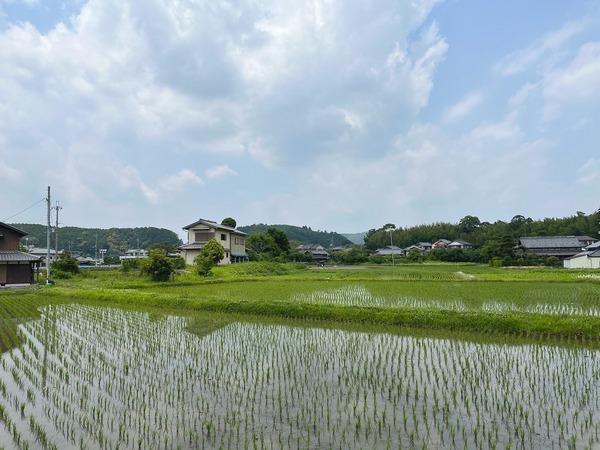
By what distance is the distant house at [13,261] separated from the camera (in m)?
22.4

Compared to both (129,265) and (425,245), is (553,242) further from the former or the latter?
(129,265)

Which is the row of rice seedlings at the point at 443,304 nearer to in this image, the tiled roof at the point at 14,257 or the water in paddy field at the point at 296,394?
the water in paddy field at the point at 296,394

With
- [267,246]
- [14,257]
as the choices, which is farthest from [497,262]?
[14,257]

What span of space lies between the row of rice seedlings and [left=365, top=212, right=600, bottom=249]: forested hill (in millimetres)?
36619

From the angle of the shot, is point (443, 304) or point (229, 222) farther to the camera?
point (229, 222)

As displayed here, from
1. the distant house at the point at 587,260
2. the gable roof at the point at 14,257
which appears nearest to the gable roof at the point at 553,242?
the distant house at the point at 587,260

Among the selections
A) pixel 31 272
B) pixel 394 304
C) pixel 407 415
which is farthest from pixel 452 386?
pixel 31 272

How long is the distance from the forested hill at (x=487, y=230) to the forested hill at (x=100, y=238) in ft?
167

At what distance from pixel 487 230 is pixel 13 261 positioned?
2823 inches

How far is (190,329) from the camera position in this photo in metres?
11.2

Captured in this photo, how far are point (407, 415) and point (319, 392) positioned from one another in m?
1.34

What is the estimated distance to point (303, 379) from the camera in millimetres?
6512

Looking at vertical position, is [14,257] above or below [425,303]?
Result: above

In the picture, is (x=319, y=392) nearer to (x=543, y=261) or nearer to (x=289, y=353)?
(x=289, y=353)
